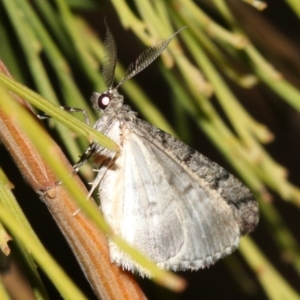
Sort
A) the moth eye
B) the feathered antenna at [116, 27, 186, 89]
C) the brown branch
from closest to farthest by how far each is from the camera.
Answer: the brown branch
the feathered antenna at [116, 27, 186, 89]
the moth eye

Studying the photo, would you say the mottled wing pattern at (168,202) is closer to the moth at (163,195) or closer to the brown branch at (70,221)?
the moth at (163,195)

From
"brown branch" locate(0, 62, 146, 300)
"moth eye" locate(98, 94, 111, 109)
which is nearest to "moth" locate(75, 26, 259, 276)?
"moth eye" locate(98, 94, 111, 109)

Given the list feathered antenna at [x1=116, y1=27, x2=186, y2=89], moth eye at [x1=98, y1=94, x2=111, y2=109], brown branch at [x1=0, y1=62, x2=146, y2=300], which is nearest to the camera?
brown branch at [x1=0, y1=62, x2=146, y2=300]

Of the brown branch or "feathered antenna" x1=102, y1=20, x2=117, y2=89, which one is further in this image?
"feathered antenna" x1=102, y1=20, x2=117, y2=89

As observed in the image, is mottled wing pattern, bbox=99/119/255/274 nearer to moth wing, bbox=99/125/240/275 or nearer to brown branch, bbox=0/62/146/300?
moth wing, bbox=99/125/240/275

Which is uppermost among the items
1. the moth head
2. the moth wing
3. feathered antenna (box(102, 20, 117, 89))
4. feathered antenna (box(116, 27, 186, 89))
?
feathered antenna (box(102, 20, 117, 89))

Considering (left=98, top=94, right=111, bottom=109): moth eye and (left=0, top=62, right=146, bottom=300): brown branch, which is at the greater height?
(left=98, top=94, right=111, bottom=109): moth eye

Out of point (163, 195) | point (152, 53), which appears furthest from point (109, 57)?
point (163, 195)

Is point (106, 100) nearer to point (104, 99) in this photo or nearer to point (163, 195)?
point (104, 99)
